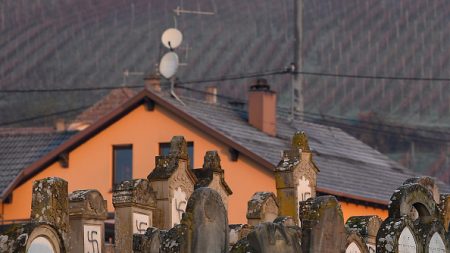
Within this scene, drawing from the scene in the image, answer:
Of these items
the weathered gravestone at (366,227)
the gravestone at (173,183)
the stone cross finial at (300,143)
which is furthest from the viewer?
the stone cross finial at (300,143)

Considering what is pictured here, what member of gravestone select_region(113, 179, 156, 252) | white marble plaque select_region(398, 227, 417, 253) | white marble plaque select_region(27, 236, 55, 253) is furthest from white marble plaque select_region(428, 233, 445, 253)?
white marble plaque select_region(27, 236, 55, 253)

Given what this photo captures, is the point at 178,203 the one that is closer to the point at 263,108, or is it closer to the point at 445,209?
the point at 445,209

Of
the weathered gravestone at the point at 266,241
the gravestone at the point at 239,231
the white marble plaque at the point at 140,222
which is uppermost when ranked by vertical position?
the white marble plaque at the point at 140,222

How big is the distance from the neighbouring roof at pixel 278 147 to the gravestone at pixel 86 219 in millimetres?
19421

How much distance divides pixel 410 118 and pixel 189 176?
76099 mm

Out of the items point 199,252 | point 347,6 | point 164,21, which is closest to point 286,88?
point 164,21

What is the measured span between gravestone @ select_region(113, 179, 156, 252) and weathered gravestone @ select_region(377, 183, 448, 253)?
161 inches

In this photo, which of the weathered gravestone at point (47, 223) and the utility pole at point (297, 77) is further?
the utility pole at point (297, 77)

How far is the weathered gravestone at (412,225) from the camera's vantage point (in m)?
21.1

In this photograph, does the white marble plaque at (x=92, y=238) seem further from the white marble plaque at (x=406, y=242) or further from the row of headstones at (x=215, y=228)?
Answer: the white marble plaque at (x=406, y=242)

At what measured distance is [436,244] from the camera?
2211 cm

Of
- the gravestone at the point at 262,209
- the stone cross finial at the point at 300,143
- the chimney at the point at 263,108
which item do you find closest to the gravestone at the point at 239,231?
the gravestone at the point at 262,209

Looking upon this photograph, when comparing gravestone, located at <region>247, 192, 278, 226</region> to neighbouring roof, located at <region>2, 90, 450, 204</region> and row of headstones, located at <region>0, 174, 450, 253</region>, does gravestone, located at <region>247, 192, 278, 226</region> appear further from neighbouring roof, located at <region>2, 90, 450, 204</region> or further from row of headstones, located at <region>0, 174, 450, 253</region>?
neighbouring roof, located at <region>2, 90, 450, 204</region>

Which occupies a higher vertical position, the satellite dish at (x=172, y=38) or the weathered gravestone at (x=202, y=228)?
the satellite dish at (x=172, y=38)
